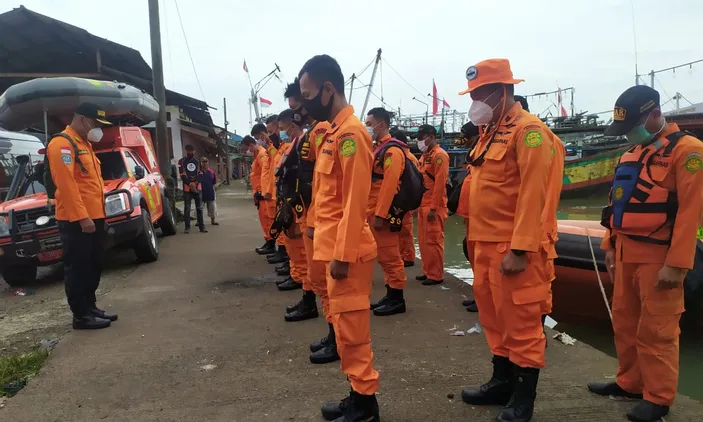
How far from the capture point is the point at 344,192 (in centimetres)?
244

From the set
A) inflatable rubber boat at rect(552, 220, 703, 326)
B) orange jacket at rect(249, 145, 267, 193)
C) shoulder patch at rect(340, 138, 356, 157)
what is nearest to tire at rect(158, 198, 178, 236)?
orange jacket at rect(249, 145, 267, 193)

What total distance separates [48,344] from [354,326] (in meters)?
3.06

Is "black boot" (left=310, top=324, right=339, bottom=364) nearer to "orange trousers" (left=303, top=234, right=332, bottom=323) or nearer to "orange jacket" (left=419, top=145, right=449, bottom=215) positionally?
"orange trousers" (left=303, top=234, right=332, bottom=323)

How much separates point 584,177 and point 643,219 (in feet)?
64.3

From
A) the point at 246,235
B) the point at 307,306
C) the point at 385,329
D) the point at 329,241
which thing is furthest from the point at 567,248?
the point at 246,235

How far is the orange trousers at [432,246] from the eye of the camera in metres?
5.59

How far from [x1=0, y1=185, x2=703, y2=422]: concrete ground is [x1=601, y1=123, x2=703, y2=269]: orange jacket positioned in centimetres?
95

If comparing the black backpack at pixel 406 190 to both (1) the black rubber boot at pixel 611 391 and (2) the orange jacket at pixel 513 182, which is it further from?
(1) the black rubber boot at pixel 611 391

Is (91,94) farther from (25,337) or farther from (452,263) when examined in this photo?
(452,263)

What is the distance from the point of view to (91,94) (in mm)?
7129

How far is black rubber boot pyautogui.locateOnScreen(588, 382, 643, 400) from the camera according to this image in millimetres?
2830

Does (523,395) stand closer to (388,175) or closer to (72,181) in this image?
(388,175)

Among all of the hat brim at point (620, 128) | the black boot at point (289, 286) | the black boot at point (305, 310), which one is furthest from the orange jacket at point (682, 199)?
the black boot at point (289, 286)

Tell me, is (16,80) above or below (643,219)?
above
